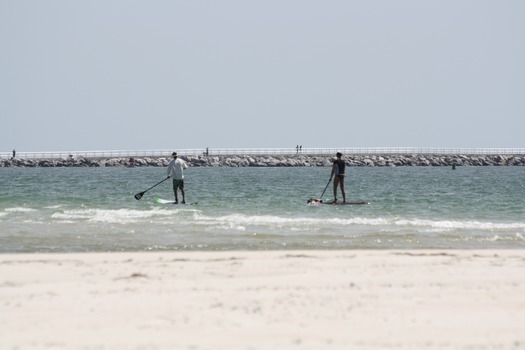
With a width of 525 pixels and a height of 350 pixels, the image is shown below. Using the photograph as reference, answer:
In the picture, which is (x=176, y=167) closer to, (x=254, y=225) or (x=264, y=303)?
(x=254, y=225)

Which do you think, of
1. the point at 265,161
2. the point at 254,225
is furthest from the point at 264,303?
the point at 265,161

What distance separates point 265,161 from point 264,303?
98.3m

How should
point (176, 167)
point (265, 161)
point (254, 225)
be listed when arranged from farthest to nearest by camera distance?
point (265, 161) → point (176, 167) → point (254, 225)

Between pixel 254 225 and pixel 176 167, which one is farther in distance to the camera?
pixel 176 167

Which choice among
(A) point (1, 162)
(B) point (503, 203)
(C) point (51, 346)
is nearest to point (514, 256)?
(C) point (51, 346)

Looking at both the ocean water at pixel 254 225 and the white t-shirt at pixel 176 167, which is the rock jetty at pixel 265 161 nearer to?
the ocean water at pixel 254 225

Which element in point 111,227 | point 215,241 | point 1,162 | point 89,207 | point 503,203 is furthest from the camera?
point 1,162

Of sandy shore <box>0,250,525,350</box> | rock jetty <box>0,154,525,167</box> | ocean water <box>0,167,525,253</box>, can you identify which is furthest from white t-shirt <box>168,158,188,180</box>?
rock jetty <box>0,154,525,167</box>

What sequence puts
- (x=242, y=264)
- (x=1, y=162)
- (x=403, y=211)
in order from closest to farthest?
(x=242, y=264), (x=403, y=211), (x=1, y=162)

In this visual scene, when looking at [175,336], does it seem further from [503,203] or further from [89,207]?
[503,203]

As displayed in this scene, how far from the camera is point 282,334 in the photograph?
23.0 feet

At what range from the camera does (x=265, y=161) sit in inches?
4193

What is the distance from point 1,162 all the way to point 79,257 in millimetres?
99979

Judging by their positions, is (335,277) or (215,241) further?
(215,241)
